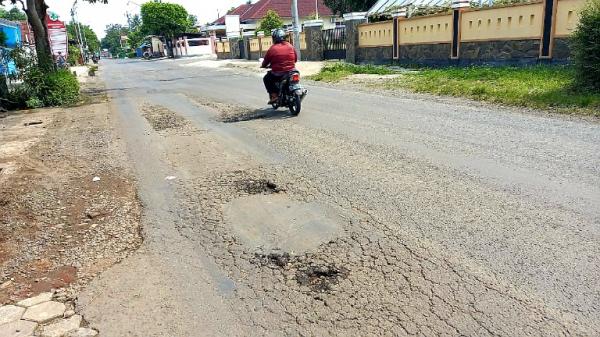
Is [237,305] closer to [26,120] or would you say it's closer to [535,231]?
[535,231]

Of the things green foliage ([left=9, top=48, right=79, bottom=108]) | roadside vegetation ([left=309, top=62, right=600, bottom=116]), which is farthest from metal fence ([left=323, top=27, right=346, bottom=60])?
green foliage ([left=9, top=48, right=79, bottom=108])

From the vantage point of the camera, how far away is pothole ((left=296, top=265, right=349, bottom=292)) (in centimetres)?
311

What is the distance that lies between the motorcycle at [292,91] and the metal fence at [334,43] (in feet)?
65.6

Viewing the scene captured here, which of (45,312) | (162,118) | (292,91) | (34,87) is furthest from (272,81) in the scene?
(34,87)

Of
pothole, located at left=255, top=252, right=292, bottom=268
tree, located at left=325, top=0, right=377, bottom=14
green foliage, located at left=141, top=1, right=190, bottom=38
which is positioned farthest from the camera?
green foliage, located at left=141, top=1, right=190, bottom=38

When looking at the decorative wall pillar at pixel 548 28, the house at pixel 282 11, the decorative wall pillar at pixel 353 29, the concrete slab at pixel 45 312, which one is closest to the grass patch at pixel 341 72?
the decorative wall pillar at pixel 353 29

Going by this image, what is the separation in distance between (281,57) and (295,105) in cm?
106

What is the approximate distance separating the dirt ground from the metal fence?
21929mm

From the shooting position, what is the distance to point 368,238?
12.3 feet

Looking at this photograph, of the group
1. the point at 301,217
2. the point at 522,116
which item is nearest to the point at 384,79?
the point at 522,116

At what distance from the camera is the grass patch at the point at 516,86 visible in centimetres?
915

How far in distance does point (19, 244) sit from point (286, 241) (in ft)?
7.75

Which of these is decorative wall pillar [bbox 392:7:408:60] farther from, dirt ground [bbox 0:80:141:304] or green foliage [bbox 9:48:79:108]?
dirt ground [bbox 0:80:141:304]

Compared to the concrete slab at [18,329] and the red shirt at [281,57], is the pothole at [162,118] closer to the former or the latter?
the red shirt at [281,57]
